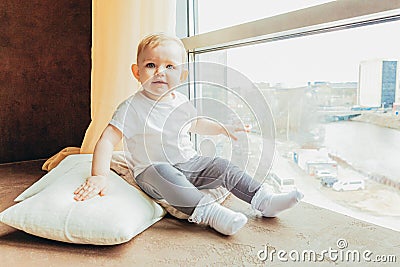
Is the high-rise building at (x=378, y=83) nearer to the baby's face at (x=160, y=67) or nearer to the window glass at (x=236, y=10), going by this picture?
the window glass at (x=236, y=10)

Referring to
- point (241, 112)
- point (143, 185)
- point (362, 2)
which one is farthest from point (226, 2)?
point (143, 185)

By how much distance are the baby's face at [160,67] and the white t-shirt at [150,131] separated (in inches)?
2.0

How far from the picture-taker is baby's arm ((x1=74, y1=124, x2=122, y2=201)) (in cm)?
111

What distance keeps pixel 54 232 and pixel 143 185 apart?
30 centimetres

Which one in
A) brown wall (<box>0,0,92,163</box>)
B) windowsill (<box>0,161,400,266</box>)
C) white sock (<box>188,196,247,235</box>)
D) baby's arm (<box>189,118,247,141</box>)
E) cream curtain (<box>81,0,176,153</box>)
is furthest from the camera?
brown wall (<box>0,0,92,163</box>)

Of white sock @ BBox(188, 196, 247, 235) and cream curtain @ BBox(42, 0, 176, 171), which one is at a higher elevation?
cream curtain @ BBox(42, 0, 176, 171)

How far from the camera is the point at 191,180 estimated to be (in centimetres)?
125

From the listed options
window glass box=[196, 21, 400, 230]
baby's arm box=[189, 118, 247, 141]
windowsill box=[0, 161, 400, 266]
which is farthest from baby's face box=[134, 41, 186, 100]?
windowsill box=[0, 161, 400, 266]

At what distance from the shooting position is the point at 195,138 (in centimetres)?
169

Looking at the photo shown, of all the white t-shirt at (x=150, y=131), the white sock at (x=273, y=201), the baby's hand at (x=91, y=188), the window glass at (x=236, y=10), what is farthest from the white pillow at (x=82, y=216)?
the window glass at (x=236, y=10)

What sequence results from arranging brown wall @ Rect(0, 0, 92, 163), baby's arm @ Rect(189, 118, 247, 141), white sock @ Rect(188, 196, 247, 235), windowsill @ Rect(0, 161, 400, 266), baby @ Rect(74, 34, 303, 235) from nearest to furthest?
windowsill @ Rect(0, 161, 400, 266) → white sock @ Rect(188, 196, 247, 235) → baby @ Rect(74, 34, 303, 235) → baby's arm @ Rect(189, 118, 247, 141) → brown wall @ Rect(0, 0, 92, 163)

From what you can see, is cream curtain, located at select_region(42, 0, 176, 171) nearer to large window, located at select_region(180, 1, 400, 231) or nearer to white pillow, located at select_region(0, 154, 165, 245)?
large window, located at select_region(180, 1, 400, 231)

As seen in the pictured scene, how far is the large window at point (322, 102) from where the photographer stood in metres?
1.13

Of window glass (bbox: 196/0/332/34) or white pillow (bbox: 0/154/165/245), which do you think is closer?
white pillow (bbox: 0/154/165/245)
